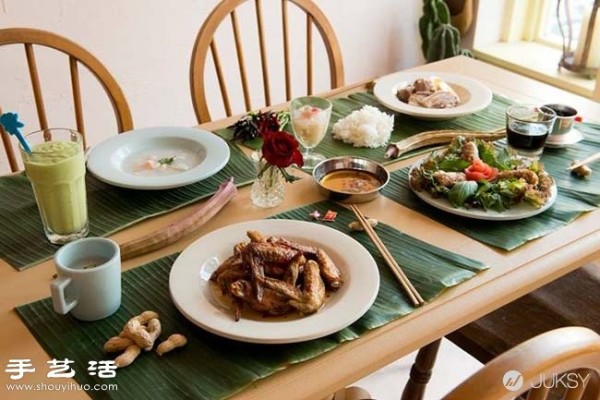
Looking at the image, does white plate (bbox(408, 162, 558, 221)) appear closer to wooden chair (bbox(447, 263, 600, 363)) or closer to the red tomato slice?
Result: the red tomato slice

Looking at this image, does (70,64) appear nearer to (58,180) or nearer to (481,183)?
(58,180)

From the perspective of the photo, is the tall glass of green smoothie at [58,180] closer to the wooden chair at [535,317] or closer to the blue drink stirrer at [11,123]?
the blue drink stirrer at [11,123]

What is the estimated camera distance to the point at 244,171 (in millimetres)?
1311

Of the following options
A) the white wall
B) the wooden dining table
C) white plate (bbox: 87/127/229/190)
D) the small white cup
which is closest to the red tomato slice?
the wooden dining table

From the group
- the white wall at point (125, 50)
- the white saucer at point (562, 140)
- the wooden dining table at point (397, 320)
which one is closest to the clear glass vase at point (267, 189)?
the wooden dining table at point (397, 320)

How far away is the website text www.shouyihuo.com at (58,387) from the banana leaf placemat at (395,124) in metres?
0.69

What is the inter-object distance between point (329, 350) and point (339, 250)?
0.66ft

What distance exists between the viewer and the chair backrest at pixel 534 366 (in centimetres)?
62

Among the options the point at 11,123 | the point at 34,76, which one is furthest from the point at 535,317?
the point at 34,76

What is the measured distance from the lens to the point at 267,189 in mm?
1191

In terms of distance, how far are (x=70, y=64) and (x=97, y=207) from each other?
0.48 meters

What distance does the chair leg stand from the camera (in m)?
1.59

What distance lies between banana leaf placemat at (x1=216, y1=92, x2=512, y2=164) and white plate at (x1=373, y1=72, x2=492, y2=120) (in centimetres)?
2

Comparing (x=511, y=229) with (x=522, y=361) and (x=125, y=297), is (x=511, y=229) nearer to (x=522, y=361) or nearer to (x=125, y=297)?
(x=522, y=361)
